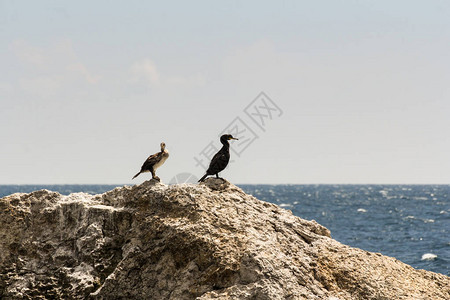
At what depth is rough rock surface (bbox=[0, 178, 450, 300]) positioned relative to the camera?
7129mm

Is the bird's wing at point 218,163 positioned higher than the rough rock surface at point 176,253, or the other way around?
the bird's wing at point 218,163

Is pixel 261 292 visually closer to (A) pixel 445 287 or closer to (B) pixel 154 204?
(B) pixel 154 204

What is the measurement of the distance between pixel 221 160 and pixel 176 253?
201 cm

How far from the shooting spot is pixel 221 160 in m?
8.76

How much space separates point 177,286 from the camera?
23.6ft

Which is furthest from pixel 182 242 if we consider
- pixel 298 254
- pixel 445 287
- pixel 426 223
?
pixel 426 223

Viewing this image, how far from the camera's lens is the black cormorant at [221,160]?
28.6ft

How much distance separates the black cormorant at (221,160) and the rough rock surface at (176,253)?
25 centimetres

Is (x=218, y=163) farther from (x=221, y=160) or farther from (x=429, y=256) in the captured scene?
(x=429, y=256)

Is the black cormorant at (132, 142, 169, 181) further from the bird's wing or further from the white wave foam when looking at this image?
the white wave foam

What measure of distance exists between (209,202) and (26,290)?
10.0ft

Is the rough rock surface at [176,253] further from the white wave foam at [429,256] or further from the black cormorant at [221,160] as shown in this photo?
the white wave foam at [429,256]

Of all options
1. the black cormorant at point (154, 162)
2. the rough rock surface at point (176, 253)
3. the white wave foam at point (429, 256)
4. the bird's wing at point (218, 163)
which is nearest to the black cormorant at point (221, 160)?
the bird's wing at point (218, 163)

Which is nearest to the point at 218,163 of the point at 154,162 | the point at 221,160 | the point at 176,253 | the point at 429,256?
the point at 221,160
